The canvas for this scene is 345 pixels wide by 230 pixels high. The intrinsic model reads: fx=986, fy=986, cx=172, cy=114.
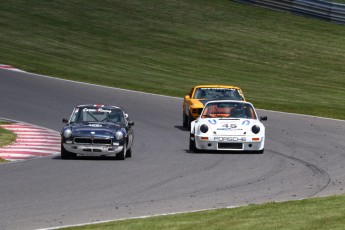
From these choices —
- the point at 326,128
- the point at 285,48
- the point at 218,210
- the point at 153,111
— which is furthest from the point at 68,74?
the point at 218,210

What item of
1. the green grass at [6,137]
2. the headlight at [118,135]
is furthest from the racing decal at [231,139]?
the green grass at [6,137]

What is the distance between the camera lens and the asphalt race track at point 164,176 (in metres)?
13.3

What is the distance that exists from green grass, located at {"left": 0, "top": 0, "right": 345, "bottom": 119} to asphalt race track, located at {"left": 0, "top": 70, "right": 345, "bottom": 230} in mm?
7194

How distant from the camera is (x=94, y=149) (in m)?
19.9

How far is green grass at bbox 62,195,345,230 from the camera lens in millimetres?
11000

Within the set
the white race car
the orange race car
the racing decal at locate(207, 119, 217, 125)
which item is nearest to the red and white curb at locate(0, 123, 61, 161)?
the white race car

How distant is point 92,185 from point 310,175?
4201mm

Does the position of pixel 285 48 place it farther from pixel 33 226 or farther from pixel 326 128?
pixel 33 226

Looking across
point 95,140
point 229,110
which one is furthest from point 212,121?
point 95,140

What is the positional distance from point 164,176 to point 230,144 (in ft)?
15.1

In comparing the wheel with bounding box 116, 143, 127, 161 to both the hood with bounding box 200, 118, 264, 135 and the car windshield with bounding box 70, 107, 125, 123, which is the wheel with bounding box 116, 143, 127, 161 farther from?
the hood with bounding box 200, 118, 264, 135

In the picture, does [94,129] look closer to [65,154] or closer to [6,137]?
[65,154]

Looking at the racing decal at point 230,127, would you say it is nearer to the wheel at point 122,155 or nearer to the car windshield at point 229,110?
the car windshield at point 229,110

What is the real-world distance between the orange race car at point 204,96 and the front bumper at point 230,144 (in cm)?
464
